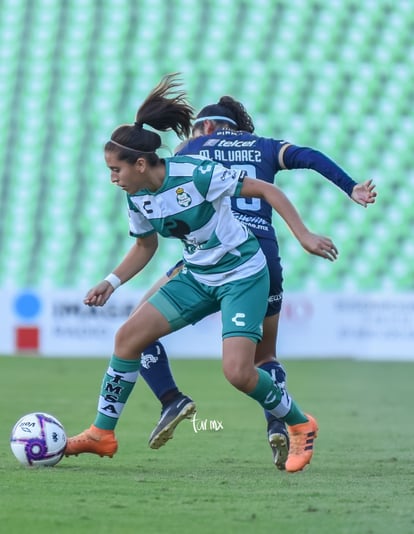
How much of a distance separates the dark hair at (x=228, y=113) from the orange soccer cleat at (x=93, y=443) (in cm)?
185

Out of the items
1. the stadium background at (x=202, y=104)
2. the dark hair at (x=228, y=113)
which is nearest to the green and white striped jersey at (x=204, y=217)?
the dark hair at (x=228, y=113)

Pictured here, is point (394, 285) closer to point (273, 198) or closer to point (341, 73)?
point (341, 73)

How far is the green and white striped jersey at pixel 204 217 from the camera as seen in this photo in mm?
5613

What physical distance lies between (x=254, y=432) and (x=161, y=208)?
2943 mm

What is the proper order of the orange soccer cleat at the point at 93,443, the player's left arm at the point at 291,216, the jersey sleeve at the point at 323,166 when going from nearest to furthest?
1. the player's left arm at the point at 291,216
2. the jersey sleeve at the point at 323,166
3. the orange soccer cleat at the point at 93,443

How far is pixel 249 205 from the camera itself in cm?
631

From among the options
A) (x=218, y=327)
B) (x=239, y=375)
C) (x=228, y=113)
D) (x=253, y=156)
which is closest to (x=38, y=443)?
(x=239, y=375)

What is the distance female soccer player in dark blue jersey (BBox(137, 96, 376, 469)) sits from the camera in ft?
19.6

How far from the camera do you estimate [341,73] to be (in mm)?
19672

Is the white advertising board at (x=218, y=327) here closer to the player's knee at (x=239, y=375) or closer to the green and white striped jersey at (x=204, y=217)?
the green and white striped jersey at (x=204, y=217)

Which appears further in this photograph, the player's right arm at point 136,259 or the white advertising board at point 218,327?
the white advertising board at point 218,327

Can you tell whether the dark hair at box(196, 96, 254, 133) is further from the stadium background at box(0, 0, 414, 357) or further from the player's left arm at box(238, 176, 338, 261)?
the stadium background at box(0, 0, 414, 357)

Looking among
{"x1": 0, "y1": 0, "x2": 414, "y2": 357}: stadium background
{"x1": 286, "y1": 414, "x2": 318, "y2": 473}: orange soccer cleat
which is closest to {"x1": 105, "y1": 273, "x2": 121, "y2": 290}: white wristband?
{"x1": 286, "y1": 414, "x2": 318, "y2": 473}: orange soccer cleat

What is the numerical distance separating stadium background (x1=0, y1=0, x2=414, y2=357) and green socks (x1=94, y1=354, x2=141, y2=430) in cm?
1180
